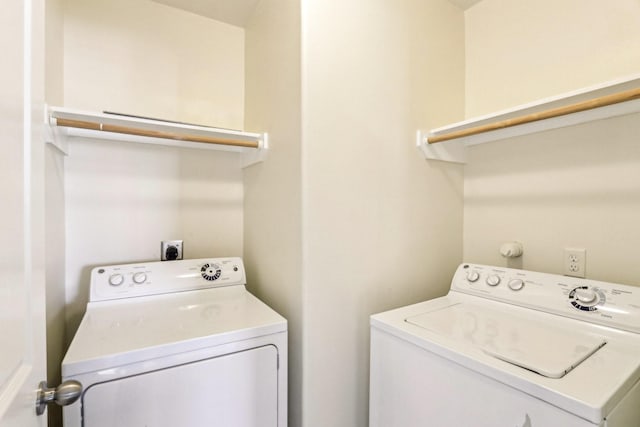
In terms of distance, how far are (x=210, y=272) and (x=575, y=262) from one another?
1754 mm

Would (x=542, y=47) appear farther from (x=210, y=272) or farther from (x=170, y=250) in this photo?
(x=170, y=250)

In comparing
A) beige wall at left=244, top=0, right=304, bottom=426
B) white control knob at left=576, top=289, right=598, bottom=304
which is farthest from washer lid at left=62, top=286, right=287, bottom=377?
white control knob at left=576, top=289, right=598, bottom=304

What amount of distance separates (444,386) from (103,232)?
1665mm

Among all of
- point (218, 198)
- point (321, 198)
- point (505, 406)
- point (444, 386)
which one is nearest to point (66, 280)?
point (218, 198)

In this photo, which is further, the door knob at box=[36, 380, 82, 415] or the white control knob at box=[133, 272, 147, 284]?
the white control knob at box=[133, 272, 147, 284]

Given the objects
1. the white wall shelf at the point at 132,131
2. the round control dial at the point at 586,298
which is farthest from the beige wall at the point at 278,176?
the round control dial at the point at 586,298

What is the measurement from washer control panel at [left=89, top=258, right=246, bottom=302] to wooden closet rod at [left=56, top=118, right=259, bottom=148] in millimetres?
624

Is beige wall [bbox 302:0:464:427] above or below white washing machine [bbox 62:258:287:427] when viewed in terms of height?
above

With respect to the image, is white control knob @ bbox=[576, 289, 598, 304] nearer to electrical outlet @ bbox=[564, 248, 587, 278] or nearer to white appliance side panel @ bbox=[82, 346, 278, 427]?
electrical outlet @ bbox=[564, 248, 587, 278]

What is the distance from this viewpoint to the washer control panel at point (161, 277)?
4.39 feet

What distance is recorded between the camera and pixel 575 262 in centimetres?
134

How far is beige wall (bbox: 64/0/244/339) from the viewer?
1462 millimetres

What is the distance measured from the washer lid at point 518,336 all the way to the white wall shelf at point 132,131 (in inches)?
44.2

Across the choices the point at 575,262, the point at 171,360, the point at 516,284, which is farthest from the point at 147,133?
the point at 575,262
